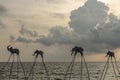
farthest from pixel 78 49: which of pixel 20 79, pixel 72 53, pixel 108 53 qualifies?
pixel 20 79

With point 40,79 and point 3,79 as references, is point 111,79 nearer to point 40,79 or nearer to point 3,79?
point 40,79

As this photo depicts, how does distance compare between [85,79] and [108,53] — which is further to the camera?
[85,79]

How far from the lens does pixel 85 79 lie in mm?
127750

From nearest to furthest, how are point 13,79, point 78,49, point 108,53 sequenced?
point 78,49
point 108,53
point 13,79

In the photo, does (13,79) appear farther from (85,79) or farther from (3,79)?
(85,79)

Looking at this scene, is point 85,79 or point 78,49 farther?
point 85,79

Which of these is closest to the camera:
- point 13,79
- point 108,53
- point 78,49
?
point 78,49

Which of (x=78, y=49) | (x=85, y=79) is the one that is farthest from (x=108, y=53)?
(x=85, y=79)

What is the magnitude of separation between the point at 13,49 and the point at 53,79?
279 ft

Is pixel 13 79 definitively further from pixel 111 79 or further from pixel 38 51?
pixel 38 51

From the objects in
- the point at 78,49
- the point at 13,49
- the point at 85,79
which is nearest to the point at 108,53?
the point at 78,49

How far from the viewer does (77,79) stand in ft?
422

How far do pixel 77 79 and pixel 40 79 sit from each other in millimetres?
14111

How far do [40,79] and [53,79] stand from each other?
5.01 meters
